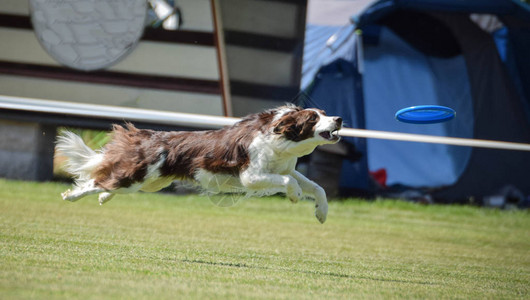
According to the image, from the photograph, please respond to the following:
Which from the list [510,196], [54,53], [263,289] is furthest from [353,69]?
[263,289]

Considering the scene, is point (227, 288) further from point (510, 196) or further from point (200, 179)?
point (510, 196)

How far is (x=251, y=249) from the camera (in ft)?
20.6

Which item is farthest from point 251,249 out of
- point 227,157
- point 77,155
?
point 77,155

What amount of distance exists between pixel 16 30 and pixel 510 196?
8.98 meters

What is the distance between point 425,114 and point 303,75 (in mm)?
5028

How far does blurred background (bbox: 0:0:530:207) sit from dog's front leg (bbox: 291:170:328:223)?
12.4 ft

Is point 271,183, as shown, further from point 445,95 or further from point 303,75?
point 445,95

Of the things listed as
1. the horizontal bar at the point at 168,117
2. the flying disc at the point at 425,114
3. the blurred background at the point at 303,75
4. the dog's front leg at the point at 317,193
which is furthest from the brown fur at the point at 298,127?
the blurred background at the point at 303,75

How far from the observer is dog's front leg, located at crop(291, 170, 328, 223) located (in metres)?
5.32

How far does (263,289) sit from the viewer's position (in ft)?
13.2

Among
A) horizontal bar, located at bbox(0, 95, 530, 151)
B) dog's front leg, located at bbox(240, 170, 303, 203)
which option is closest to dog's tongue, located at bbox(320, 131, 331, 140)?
dog's front leg, located at bbox(240, 170, 303, 203)

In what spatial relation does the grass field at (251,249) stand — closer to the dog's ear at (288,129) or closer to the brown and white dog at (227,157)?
the brown and white dog at (227,157)

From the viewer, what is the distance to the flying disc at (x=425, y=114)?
6.15 meters

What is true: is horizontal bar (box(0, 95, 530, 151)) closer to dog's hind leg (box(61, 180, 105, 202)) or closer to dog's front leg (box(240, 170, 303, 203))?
dog's hind leg (box(61, 180, 105, 202))
